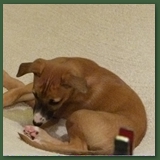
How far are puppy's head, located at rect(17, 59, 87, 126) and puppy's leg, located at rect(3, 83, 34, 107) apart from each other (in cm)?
7

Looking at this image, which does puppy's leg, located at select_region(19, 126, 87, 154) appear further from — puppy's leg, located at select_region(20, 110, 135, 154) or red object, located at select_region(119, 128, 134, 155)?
red object, located at select_region(119, 128, 134, 155)

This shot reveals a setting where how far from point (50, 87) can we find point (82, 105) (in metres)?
0.22

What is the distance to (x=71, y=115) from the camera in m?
2.60

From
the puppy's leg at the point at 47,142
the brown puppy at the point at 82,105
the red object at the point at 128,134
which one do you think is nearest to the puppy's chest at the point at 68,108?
the brown puppy at the point at 82,105

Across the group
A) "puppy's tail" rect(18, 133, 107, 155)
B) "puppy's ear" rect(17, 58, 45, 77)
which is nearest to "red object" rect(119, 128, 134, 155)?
"puppy's tail" rect(18, 133, 107, 155)

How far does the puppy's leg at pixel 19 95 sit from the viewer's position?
8.58ft

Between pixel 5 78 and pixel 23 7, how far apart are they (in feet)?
1.24

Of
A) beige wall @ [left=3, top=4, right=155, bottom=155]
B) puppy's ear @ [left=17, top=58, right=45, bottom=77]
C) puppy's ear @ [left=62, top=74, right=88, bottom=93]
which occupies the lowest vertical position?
puppy's ear @ [left=62, top=74, right=88, bottom=93]

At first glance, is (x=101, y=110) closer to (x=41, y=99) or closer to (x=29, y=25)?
(x=41, y=99)

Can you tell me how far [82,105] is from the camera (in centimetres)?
264

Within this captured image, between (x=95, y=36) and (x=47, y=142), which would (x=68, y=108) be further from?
(x=95, y=36)

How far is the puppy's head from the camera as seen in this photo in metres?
2.51

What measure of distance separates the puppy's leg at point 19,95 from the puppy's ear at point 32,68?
78 millimetres

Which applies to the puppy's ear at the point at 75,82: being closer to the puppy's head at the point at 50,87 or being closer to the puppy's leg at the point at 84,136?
the puppy's head at the point at 50,87
